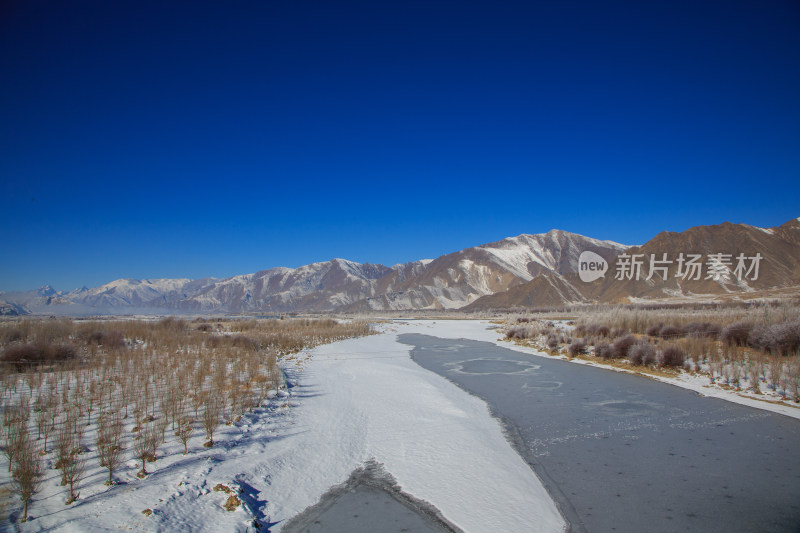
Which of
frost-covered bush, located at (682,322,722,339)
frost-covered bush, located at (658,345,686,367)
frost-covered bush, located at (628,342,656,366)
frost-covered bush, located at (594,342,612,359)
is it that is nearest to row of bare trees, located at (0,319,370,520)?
frost-covered bush, located at (628,342,656,366)

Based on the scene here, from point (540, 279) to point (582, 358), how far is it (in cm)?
8548

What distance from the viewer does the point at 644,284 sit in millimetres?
83812

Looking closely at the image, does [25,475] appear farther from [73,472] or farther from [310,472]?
[310,472]

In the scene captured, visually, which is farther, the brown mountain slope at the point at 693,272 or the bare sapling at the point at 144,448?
the brown mountain slope at the point at 693,272

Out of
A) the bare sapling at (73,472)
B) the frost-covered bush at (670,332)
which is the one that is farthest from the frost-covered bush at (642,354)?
the bare sapling at (73,472)

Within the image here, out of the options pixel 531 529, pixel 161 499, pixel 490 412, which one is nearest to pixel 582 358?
pixel 490 412

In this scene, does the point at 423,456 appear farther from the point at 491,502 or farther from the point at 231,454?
the point at 231,454

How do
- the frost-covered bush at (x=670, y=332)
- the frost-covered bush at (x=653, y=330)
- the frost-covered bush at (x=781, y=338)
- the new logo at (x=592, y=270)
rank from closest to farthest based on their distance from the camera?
the frost-covered bush at (x=781, y=338)
the frost-covered bush at (x=670, y=332)
the frost-covered bush at (x=653, y=330)
the new logo at (x=592, y=270)

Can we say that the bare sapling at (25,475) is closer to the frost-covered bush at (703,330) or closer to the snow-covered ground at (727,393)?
the snow-covered ground at (727,393)

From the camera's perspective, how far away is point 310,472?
5.86 m

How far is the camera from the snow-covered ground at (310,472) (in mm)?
4188

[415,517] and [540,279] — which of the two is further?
[540,279]

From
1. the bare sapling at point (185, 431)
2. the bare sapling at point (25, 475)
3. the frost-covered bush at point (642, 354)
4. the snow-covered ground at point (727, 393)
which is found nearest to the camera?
the bare sapling at point (25, 475)

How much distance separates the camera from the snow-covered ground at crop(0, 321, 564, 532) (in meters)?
4.19
